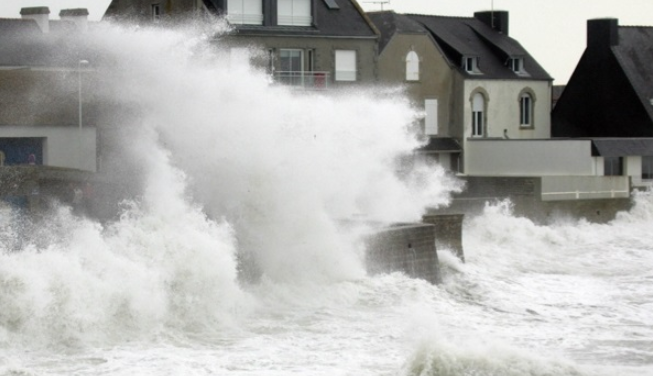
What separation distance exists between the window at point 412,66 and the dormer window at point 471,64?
2336 millimetres

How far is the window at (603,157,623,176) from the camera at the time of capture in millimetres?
42781

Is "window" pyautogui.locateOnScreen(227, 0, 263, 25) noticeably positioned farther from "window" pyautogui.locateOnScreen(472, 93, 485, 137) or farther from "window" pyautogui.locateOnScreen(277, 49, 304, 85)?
"window" pyautogui.locateOnScreen(472, 93, 485, 137)

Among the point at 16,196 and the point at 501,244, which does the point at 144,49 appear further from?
the point at 501,244

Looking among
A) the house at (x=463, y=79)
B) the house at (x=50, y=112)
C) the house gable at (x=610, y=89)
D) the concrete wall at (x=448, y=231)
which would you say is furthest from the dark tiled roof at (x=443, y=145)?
the concrete wall at (x=448, y=231)

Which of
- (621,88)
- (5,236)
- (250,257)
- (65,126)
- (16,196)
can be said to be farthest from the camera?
(621,88)

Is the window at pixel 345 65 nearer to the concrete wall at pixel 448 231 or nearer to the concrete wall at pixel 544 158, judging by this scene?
the concrete wall at pixel 544 158

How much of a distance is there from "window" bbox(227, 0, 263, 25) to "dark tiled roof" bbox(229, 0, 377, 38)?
0.32 metres

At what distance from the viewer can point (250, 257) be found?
922 inches

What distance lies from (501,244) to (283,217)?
407 inches

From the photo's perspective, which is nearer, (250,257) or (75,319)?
(75,319)

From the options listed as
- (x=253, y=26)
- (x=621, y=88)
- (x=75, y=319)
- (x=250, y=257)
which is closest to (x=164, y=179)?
(x=250, y=257)

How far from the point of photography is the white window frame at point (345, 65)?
39625 millimetres

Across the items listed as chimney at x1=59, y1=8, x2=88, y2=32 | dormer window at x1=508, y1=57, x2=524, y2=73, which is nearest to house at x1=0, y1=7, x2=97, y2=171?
chimney at x1=59, y1=8, x2=88, y2=32

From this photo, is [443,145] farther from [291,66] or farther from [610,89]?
[291,66]
